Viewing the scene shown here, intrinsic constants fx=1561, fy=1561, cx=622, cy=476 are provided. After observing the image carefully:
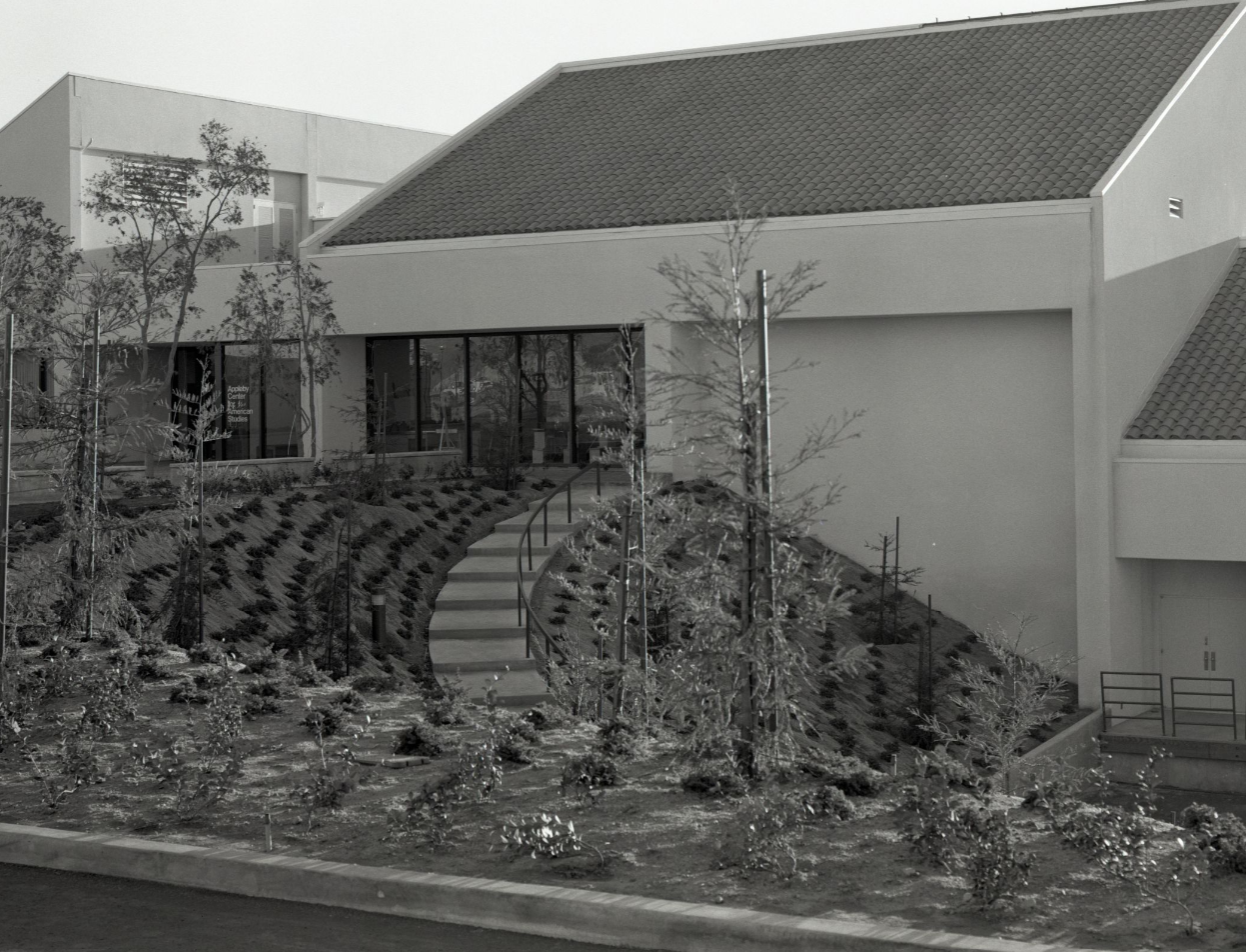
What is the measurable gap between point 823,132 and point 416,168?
8806 millimetres

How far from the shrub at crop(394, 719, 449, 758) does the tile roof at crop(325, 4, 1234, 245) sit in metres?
17.0

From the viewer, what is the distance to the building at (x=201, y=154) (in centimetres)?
3409

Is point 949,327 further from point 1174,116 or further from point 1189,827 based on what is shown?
point 1189,827

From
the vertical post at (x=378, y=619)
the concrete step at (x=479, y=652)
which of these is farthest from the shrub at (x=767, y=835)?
the vertical post at (x=378, y=619)

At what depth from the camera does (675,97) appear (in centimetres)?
3288

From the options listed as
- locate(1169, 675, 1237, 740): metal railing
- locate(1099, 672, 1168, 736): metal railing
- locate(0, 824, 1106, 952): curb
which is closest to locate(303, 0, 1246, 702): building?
locate(1099, 672, 1168, 736): metal railing

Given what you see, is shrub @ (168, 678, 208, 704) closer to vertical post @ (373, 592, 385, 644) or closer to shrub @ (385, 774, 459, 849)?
shrub @ (385, 774, 459, 849)

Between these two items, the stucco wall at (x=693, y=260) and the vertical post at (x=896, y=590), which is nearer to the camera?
the vertical post at (x=896, y=590)

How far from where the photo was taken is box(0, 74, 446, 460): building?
112ft

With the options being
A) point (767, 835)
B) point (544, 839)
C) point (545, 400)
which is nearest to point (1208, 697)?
point (545, 400)

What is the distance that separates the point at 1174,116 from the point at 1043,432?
620cm

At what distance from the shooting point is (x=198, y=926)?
7.78 meters

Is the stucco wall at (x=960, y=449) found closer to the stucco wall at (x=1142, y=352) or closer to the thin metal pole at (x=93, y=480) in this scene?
the stucco wall at (x=1142, y=352)

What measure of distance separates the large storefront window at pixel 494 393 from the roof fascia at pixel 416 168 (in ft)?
8.01
